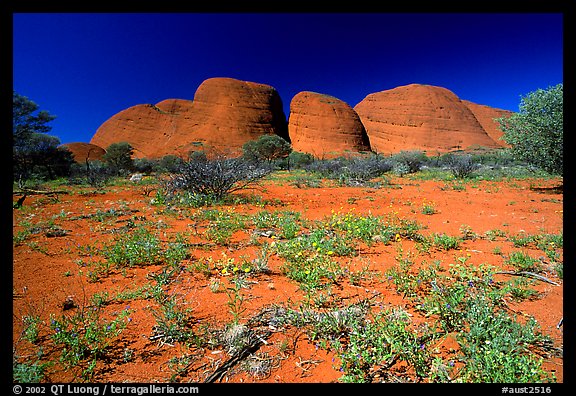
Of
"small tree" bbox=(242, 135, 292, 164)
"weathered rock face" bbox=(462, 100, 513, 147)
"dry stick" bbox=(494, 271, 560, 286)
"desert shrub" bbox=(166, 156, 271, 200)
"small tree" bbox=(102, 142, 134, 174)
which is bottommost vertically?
"dry stick" bbox=(494, 271, 560, 286)

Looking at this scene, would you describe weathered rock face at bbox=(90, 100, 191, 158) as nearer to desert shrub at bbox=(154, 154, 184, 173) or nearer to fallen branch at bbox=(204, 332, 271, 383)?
desert shrub at bbox=(154, 154, 184, 173)

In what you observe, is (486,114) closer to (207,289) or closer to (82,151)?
(207,289)

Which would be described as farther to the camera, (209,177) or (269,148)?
(269,148)

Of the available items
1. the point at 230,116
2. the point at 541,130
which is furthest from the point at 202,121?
the point at 541,130

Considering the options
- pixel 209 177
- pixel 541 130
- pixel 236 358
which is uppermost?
pixel 541 130

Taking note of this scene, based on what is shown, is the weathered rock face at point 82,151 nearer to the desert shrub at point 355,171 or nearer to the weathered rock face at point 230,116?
the weathered rock face at point 230,116

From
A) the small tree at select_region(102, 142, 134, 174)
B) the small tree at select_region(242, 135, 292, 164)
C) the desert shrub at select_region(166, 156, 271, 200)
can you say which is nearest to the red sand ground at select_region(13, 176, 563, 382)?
the desert shrub at select_region(166, 156, 271, 200)
